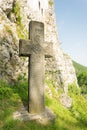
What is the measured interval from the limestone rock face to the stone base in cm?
288

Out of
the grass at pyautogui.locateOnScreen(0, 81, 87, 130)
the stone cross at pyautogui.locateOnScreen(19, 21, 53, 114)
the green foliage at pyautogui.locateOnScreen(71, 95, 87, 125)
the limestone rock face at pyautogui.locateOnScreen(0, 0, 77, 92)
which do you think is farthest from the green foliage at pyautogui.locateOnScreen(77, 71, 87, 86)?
the stone cross at pyautogui.locateOnScreen(19, 21, 53, 114)

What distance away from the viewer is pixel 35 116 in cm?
862

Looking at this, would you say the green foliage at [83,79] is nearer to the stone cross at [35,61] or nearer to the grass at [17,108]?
the grass at [17,108]

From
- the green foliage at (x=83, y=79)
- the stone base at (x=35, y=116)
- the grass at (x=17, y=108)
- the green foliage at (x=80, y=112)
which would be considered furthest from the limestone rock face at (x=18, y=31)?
the green foliage at (x=83, y=79)

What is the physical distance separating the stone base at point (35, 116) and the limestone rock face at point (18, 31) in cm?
288

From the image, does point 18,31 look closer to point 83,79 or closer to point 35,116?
point 35,116

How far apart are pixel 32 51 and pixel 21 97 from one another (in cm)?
189

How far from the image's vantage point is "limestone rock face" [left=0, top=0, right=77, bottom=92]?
1184 centimetres

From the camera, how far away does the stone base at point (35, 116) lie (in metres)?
8.43

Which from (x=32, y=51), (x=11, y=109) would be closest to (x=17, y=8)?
(x=32, y=51)

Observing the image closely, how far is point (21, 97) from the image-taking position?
32.3ft

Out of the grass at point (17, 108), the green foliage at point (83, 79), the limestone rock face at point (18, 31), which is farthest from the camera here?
the green foliage at point (83, 79)

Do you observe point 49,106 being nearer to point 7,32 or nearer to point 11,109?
point 11,109

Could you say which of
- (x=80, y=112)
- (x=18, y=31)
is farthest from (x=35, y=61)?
(x=18, y=31)
